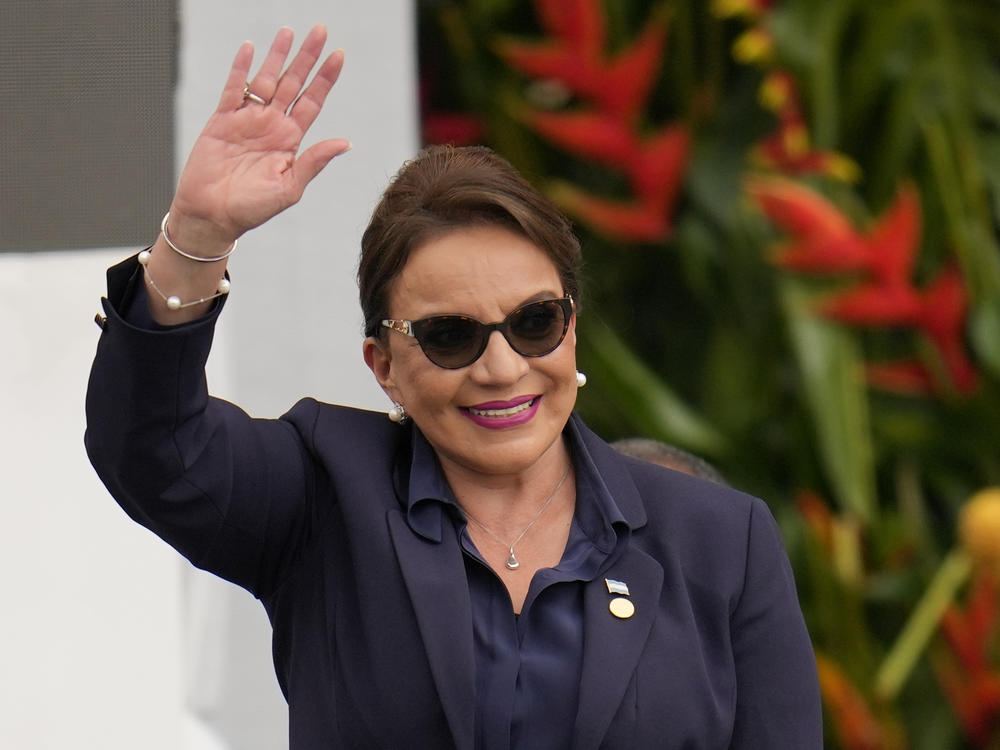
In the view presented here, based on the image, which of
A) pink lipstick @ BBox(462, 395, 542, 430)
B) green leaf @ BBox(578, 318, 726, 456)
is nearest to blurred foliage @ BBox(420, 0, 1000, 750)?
green leaf @ BBox(578, 318, 726, 456)

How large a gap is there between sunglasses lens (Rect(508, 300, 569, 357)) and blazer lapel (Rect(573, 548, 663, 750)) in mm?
230

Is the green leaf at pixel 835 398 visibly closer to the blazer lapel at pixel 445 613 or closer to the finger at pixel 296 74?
the blazer lapel at pixel 445 613

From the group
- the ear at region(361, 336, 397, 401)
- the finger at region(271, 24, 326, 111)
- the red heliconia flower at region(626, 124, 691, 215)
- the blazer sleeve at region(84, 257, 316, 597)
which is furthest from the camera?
the red heliconia flower at region(626, 124, 691, 215)

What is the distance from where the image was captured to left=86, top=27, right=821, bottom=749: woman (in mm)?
1265

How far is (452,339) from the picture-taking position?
4.51ft

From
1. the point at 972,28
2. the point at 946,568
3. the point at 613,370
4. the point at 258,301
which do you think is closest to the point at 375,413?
the point at 258,301

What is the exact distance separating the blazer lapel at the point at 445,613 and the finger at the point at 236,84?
0.43 m

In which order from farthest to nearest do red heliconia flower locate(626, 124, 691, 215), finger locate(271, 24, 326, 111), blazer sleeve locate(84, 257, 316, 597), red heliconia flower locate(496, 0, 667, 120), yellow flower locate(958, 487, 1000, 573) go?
red heliconia flower locate(626, 124, 691, 215), red heliconia flower locate(496, 0, 667, 120), yellow flower locate(958, 487, 1000, 573), finger locate(271, 24, 326, 111), blazer sleeve locate(84, 257, 316, 597)

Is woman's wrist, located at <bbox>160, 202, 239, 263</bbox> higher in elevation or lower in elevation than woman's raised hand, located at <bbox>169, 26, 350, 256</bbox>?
lower

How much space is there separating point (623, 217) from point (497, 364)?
1.96 meters

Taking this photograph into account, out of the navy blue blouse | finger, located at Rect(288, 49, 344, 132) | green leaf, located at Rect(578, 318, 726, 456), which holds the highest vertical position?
finger, located at Rect(288, 49, 344, 132)

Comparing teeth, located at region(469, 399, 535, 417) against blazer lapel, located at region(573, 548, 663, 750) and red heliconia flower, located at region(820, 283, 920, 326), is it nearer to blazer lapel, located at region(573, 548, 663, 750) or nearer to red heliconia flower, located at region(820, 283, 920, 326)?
blazer lapel, located at region(573, 548, 663, 750)

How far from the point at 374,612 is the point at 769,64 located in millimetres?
2202

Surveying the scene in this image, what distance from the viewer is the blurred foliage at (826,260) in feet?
10.1
